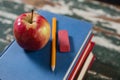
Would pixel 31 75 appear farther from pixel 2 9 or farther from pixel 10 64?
pixel 2 9

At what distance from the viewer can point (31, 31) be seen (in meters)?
0.58

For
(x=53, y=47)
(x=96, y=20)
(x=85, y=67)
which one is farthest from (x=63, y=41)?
(x=96, y=20)

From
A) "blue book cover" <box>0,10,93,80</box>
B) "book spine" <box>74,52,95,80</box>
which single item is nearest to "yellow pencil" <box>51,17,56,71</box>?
"blue book cover" <box>0,10,93,80</box>

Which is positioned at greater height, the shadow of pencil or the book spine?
the shadow of pencil

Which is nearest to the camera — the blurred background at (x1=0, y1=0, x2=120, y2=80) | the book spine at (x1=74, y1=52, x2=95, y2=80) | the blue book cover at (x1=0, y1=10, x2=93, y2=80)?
the blue book cover at (x1=0, y1=10, x2=93, y2=80)

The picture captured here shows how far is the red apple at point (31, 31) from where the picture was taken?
579 millimetres

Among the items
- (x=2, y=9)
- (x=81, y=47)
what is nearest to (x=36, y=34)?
(x=81, y=47)

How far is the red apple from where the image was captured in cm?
58

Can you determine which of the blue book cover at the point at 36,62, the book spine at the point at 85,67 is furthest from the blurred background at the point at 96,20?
the blue book cover at the point at 36,62

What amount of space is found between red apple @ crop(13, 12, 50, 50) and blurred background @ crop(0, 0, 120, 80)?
0.24m

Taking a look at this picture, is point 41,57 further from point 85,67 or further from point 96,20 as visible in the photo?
point 96,20

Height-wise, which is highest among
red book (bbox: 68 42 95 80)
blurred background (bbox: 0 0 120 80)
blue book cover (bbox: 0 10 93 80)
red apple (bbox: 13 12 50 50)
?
red apple (bbox: 13 12 50 50)

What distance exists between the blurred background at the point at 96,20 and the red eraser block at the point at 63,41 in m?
0.17

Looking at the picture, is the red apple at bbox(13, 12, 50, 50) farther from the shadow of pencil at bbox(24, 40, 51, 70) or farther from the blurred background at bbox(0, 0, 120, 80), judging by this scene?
the blurred background at bbox(0, 0, 120, 80)
